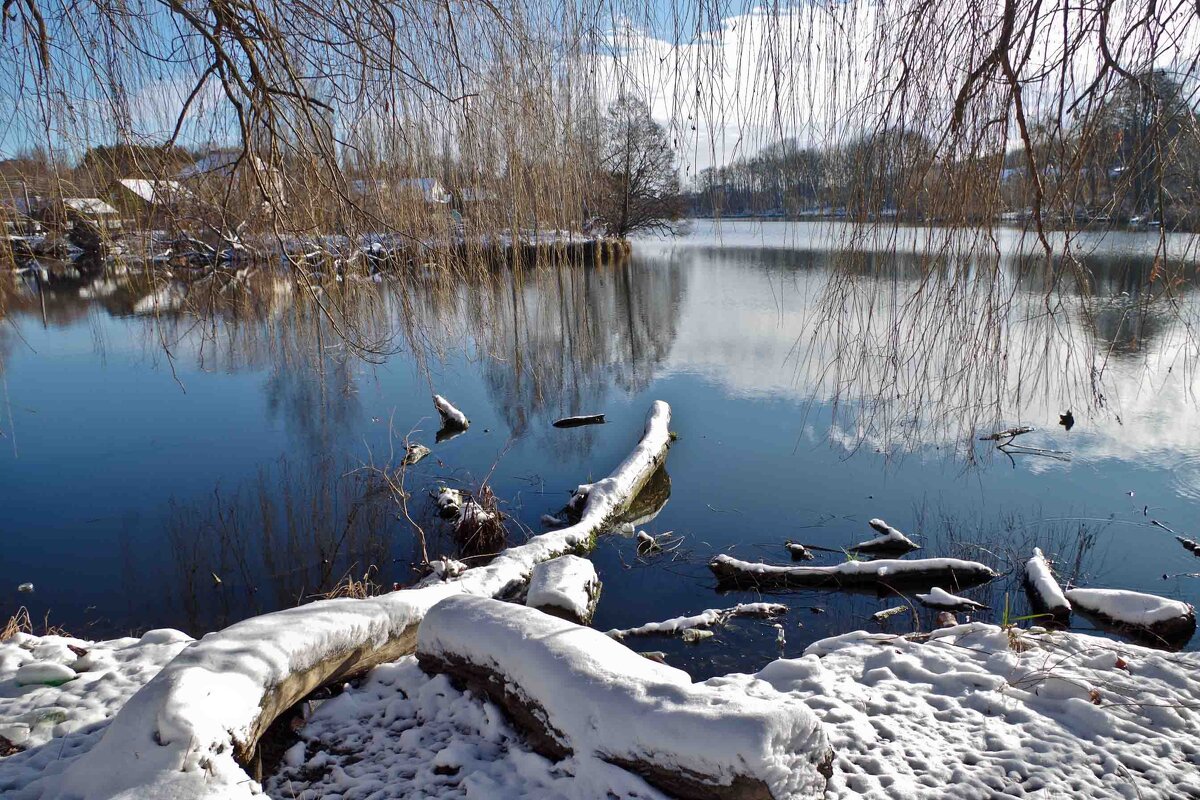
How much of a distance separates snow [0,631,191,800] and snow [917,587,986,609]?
Answer: 414cm

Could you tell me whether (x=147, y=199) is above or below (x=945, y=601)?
above

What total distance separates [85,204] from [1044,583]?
5219 millimetres

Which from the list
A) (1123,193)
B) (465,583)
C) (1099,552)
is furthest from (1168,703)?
(465,583)

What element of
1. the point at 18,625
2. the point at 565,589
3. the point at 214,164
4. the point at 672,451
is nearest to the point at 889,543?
the point at 565,589

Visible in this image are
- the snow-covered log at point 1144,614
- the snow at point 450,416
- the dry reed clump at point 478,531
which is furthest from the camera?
the snow at point 450,416

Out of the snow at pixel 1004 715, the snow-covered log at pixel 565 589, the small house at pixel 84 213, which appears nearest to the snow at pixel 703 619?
the snow-covered log at pixel 565 589

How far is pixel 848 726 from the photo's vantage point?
2385mm

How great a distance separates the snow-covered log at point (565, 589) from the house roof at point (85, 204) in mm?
2715

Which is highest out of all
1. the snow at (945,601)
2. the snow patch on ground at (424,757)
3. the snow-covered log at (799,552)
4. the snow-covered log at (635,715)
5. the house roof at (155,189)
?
the house roof at (155,189)

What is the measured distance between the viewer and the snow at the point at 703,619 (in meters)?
4.34

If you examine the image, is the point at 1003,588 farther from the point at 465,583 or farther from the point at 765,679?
the point at 465,583

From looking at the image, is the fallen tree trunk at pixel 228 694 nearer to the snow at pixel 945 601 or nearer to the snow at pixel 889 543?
the snow at pixel 945 601

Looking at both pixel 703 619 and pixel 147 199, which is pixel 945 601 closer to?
pixel 703 619

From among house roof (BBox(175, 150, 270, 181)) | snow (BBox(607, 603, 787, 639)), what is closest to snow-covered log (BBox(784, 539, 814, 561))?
snow (BBox(607, 603, 787, 639))
